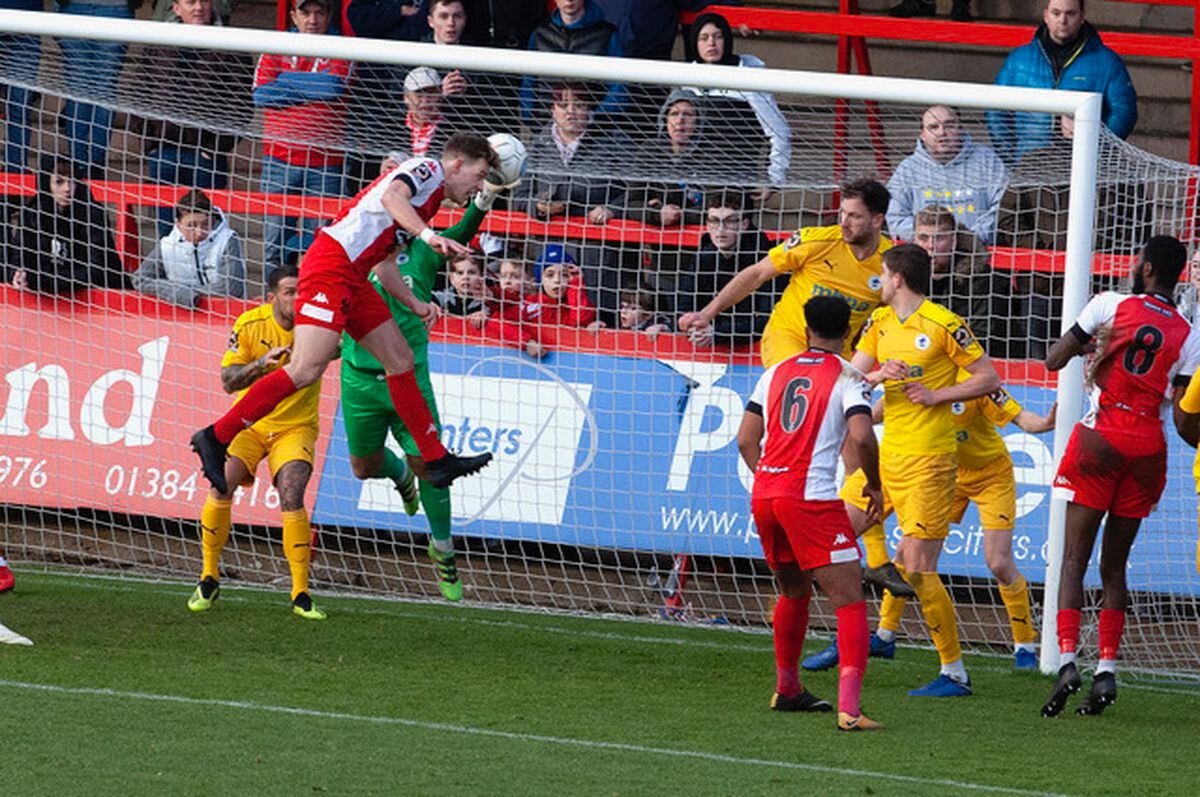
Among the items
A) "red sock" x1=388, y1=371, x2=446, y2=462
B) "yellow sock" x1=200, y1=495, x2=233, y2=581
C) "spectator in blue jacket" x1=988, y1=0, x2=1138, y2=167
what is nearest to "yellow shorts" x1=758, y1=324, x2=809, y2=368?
"red sock" x1=388, y1=371, x2=446, y2=462

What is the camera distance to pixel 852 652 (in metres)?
7.38

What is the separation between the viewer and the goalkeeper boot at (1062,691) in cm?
814

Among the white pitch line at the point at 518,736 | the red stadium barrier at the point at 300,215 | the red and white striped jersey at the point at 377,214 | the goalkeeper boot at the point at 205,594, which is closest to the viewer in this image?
the white pitch line at the point at 518,736

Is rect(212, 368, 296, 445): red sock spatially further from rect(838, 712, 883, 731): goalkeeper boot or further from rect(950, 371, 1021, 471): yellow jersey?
rect(950, 371, 1021, 471): yellow jersey

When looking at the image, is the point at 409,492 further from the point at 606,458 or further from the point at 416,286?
the point at 606,458

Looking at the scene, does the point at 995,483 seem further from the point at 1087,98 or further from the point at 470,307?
the point at 470,307

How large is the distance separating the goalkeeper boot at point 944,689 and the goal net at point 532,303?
1.96 m

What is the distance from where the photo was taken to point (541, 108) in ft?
37.1

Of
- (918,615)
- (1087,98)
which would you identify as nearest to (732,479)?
(918,615)

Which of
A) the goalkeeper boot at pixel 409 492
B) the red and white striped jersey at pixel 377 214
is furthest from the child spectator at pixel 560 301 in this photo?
the red and white striped jersey at pixel 377 214

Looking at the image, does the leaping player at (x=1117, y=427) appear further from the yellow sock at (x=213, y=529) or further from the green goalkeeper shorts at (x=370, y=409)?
the yellow sock at (x=213, y=529)

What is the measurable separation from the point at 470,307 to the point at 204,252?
165 cm

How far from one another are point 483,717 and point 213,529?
297 centimetres

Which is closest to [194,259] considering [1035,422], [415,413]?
[415,413]
